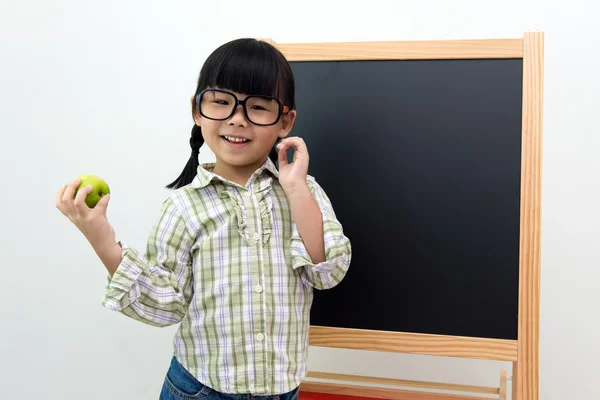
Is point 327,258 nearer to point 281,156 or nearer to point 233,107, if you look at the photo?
point 281,156

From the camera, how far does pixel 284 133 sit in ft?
4.23

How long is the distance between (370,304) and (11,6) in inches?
67.8

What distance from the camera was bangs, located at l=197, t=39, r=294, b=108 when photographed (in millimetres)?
1178

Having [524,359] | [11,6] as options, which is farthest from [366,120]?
[11,6]

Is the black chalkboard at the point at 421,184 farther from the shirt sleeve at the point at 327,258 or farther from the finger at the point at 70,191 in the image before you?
the finger at the point at 70,191

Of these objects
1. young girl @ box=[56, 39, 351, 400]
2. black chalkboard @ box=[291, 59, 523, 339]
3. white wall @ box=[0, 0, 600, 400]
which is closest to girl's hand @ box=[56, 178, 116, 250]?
young girl @ box=[56, 39, 351, 400]

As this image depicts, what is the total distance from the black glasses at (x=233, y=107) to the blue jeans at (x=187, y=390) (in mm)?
529

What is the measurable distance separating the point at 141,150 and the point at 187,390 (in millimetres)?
1105

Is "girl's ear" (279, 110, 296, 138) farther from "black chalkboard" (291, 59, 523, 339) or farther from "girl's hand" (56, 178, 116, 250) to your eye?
"girl's hand" (56, 178, 116, 250)

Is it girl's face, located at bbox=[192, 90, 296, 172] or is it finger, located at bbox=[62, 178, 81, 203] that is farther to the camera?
girl's face, located at bbox=[192, 90, 296, 172]

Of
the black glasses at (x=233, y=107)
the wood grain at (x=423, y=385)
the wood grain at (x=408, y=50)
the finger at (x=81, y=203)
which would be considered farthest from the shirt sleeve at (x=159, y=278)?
the wood grain at (x=423, y=385)

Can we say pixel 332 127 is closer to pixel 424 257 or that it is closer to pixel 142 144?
pixel 424 257

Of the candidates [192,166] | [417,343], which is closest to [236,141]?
[192,166]

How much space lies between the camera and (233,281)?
3.84ft
